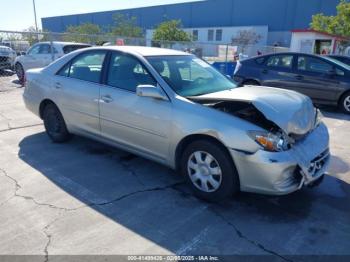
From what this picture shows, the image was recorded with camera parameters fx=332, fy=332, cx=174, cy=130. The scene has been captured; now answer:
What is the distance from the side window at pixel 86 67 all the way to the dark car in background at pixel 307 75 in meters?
5.95

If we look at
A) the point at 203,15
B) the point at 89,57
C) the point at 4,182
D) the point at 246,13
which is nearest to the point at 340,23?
the point at 89,57

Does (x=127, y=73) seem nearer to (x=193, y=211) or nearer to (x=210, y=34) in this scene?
(x=193, y=211)

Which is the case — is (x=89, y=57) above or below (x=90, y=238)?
above

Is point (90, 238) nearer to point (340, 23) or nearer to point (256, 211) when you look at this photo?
point (256, 211)

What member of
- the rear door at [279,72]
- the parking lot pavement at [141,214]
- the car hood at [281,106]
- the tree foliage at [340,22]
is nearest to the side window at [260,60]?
the rear door at [279,72]

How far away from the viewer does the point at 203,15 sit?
196 feet

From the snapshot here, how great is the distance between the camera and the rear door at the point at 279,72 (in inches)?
A: 359

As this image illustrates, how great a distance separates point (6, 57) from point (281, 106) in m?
15.0

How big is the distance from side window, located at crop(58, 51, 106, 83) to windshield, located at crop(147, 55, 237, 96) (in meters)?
0.85

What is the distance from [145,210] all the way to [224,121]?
1.24 m

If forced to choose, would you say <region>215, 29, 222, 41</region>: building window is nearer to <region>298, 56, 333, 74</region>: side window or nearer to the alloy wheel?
<region>298, 56, 333, 74</region>: side window

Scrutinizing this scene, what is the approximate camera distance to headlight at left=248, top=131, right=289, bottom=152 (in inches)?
128

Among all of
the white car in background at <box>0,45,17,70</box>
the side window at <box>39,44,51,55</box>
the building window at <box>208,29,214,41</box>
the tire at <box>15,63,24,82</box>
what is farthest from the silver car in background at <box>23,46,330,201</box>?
the building window at <box>208,29,214,41</box>

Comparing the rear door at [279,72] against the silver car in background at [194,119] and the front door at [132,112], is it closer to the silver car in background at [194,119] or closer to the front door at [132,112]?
the silver car in background at [194,119]
